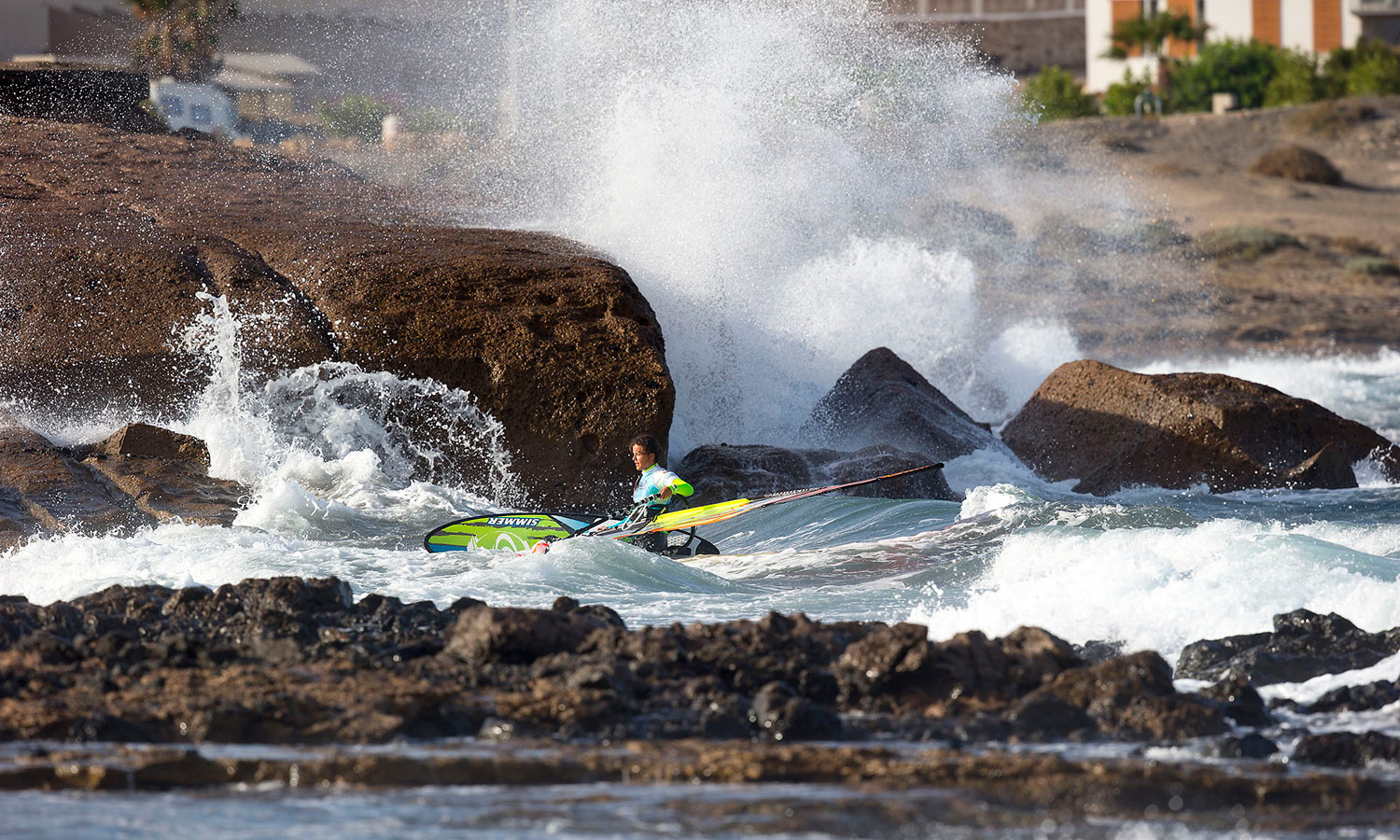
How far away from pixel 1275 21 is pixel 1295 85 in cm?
1078

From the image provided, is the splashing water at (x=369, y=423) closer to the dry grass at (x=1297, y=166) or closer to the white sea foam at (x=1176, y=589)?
the white sea foam at (x=1176, y=589)

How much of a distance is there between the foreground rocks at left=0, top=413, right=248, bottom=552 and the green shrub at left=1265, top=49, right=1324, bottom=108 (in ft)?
139

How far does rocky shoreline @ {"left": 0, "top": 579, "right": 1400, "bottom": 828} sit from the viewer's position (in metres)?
4.86

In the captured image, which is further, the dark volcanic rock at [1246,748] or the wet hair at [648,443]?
the wet hair at [648,443]

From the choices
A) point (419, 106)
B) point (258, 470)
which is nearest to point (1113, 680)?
point (258, 470)

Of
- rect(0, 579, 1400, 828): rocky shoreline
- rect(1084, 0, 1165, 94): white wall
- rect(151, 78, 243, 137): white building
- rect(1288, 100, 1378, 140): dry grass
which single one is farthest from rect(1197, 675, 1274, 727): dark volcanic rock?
rect(1084, 0, 1165, 94): white wall

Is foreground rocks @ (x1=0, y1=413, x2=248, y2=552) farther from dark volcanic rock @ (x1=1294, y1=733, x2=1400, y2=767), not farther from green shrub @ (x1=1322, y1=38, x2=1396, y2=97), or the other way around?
green shrub @ (x1=1322, y1=38, x2=1396, y2=97)

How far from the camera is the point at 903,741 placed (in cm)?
533

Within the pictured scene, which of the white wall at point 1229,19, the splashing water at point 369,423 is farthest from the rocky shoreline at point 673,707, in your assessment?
the white wall at point 1229,19

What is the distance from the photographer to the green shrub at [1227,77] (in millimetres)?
51781

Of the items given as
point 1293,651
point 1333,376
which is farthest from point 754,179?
point 1333,376

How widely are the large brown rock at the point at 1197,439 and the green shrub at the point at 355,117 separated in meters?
18.2

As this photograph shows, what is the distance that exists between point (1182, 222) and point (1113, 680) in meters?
30.3

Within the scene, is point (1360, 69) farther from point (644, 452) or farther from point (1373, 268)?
point (644, 452)
